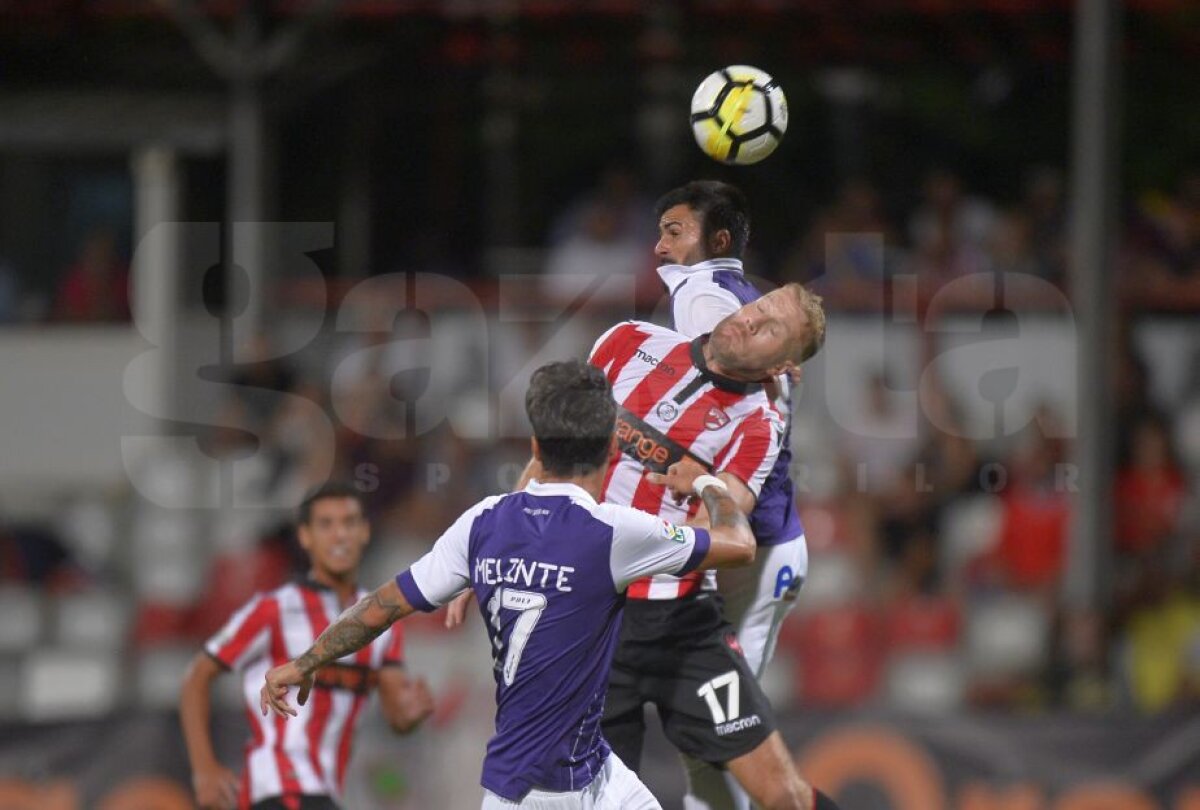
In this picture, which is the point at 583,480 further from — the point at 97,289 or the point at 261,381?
the point at 97,289

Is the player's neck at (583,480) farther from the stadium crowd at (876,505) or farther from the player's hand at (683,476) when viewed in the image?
the stadium crowd at (876,505)

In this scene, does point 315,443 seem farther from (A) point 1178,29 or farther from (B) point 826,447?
(A) point 1178,29

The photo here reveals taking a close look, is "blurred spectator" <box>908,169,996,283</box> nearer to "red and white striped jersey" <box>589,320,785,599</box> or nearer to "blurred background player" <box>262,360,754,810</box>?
"red and white striped jersey" <box>589,320,785,599</box>

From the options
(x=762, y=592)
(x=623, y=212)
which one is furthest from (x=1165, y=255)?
(x=762, y=592)

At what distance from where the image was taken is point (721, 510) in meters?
6.04

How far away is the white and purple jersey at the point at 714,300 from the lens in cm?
667

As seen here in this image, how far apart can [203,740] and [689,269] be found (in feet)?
8.28

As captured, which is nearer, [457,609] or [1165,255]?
[457,609]

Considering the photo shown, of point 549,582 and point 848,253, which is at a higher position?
point 848,253

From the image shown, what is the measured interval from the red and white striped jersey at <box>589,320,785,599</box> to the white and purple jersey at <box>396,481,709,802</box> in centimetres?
80

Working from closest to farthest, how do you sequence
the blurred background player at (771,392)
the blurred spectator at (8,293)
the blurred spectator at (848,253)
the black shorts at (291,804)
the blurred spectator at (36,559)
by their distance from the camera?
1. the blurred background player at (771,392)
2. the black shorts at (291,804)
3. the blurred spectator at (36,559)
4. the blurred spectator at (848,253)
5. the blurred spectator at (8,293)

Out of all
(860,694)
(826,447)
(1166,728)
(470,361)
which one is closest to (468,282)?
(470,361)

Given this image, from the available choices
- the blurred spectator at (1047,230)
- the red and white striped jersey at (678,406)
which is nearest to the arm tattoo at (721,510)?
the red and white striped jersey at (678,406)

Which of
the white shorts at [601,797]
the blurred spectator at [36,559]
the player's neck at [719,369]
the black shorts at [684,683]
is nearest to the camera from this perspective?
the white shorts at [601,797]
